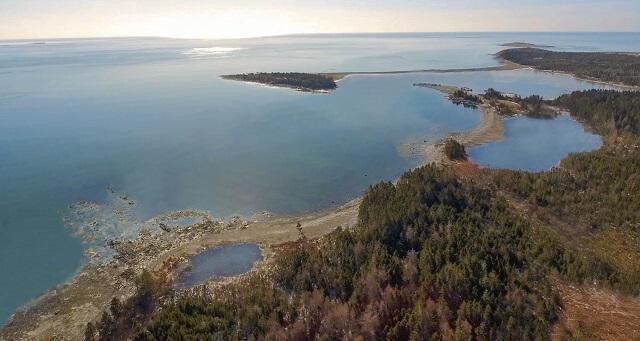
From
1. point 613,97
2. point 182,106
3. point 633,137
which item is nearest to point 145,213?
point 182,106

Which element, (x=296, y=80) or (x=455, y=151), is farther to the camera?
(x=296, y=80)

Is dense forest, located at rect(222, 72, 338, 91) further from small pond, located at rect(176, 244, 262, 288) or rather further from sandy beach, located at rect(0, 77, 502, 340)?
small pond, located at rect(176, 244, 262, 288)

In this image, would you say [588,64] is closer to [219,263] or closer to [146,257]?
[219,263]

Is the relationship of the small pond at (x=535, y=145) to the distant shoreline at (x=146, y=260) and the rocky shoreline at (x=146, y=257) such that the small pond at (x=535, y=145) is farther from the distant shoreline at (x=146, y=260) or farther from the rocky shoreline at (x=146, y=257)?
the distant shoreline at (x=146, y=260)

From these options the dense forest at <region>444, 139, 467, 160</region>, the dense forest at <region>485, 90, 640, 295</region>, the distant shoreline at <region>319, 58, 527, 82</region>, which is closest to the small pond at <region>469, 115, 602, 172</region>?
the dense forest at <region>444, 139, 467, 160</region>

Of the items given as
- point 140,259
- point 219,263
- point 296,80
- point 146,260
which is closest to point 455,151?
point 219,263

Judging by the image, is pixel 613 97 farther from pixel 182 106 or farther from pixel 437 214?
pixel 182 106
